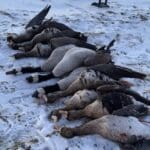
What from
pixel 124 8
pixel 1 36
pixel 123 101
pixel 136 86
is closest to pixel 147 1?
pixel 124 8

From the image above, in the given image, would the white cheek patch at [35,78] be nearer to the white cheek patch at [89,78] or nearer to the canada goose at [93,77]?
the canada goose at [93,77]

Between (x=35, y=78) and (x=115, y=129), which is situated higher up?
(x=115, y=129)

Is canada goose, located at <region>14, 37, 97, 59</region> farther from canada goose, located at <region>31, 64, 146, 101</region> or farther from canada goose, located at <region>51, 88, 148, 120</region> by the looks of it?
canada goose, located at <region>51, 88, 148, 120</region>

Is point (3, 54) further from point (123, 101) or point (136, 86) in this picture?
point (123, 101)

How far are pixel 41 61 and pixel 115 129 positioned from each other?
261 cm

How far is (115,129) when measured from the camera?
15.1 feet

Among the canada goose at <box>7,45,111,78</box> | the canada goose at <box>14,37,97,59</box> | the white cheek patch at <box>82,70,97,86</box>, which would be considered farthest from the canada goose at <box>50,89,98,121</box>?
the canada goose at <box>14,37,97,59</box>

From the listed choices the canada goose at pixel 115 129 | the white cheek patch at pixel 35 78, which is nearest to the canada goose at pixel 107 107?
the canada goose at pixel 115 129

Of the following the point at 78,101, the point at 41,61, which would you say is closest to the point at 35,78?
the point at 41,61

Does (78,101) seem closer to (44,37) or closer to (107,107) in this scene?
(107,107)

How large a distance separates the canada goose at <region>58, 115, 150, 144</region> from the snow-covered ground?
73 mm

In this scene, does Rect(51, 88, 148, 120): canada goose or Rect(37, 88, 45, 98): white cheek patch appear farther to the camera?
Rect(37, 88, 45, 98): white cheek patch

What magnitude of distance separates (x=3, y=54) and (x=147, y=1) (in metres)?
4.92

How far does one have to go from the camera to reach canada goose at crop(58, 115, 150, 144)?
4.56 meters
